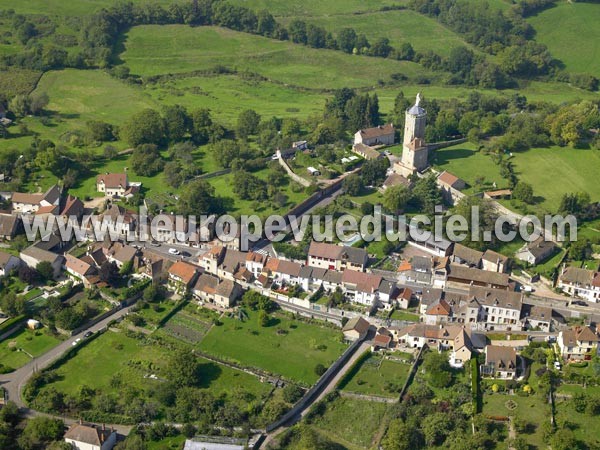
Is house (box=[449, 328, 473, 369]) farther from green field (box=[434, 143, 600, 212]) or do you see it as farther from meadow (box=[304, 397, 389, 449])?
green field (box=[434, 143, 600, 212])

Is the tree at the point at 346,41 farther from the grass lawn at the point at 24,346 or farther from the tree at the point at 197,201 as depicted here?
the grass lawn at the point at 24,346

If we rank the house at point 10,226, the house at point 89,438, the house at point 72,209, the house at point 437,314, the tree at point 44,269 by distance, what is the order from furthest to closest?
1. the house at point 72,209
2. the house at point 10,226
3. the tree at point 44,269
4. the house at point 437,314
5. the house at point 89,438

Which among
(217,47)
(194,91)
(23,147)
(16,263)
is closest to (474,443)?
(16,263)

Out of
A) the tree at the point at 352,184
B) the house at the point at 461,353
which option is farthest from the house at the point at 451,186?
the house at the point at 461,353

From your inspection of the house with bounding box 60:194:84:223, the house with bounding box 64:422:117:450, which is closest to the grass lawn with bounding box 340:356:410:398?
the house with bounding box 64:422:117:450

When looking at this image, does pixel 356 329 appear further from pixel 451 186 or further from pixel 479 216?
pixel 451 186

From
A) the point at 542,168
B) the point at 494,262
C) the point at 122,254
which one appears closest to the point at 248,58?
the point at 542,168

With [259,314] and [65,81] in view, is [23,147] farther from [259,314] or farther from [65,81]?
[259,314]
